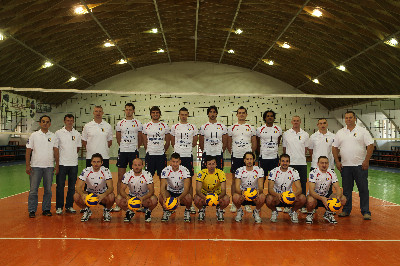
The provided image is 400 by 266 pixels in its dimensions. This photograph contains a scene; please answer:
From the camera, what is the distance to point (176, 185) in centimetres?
636

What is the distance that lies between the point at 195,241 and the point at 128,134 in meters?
2.95

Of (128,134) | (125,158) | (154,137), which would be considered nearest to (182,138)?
(154,137)

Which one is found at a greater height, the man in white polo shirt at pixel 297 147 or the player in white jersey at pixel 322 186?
the man in white polo shirt at pixel 297 147

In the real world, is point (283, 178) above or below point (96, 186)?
above

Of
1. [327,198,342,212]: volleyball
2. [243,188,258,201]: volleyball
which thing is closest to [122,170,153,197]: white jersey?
[243,188,258,201]: volleyball

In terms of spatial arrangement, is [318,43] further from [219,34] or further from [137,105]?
[137,105]

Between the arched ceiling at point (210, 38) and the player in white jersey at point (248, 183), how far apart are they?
990 centimetres

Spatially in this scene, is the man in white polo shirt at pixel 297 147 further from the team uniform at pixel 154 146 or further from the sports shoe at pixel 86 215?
the sports shoe at pixel 86 215

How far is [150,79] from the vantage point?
2820 centimetres

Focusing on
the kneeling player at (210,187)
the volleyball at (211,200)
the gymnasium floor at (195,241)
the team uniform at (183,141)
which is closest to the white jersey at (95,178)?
the gymnasium floor at (195,241)

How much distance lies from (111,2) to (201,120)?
1206 cm

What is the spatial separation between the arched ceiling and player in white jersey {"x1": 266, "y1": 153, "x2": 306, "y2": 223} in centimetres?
959

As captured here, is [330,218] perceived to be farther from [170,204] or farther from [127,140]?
[127,140]

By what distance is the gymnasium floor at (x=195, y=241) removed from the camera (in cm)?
418
